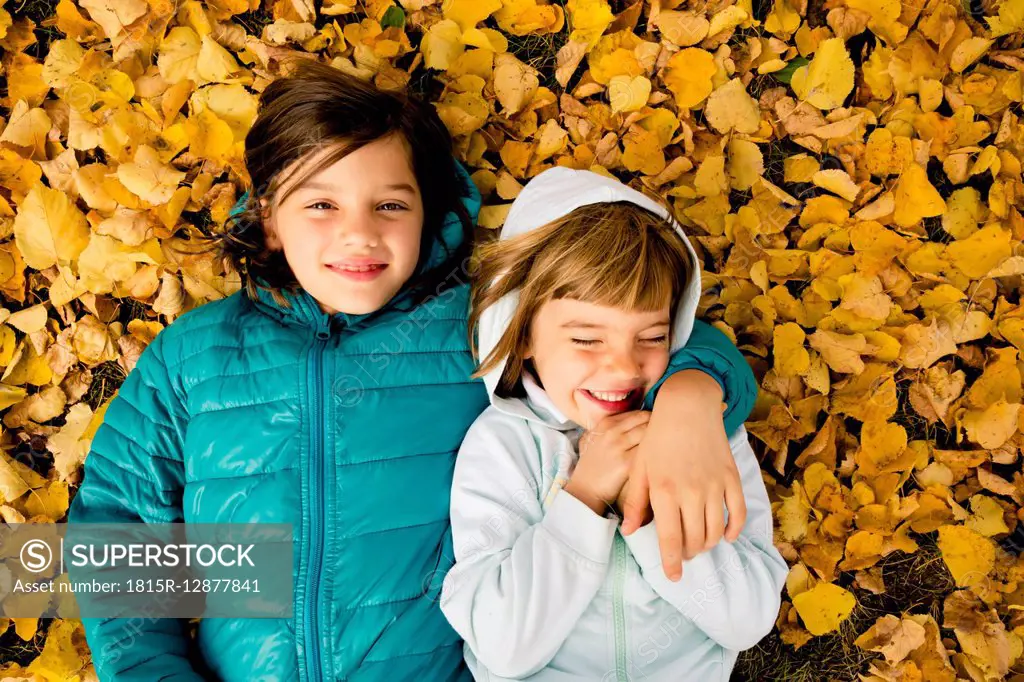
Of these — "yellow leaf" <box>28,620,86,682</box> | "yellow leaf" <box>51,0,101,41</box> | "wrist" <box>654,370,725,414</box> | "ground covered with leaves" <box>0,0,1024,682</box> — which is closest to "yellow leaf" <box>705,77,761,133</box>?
"ground covered with leaves" <box>0,0,1024,682</box>

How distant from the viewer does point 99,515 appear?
158 cm

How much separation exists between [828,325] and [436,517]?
96 centimetres

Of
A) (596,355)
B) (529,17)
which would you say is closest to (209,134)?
(529,17)

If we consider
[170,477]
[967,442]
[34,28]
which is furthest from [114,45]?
[967,442]

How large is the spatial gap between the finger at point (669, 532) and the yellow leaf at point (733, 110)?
0.89m

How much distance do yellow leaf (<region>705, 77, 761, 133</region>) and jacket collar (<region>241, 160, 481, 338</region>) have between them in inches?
22.2

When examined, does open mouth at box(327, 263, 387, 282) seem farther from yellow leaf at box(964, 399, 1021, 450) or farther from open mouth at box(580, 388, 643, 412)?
yellow leaf at box(964, 399, 1021, 450)

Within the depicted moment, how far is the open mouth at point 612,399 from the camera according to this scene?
4.83 feet

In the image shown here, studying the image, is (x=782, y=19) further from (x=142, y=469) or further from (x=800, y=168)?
(x=142, y=469)

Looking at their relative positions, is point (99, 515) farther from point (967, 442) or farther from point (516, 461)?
point (967, 442)

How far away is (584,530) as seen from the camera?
1.37 meters

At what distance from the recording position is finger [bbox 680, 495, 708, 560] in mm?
1334

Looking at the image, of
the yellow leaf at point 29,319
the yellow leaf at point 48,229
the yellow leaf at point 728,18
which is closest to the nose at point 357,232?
the yellow leaf at point 48,229

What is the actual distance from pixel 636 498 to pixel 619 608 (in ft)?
0.71
